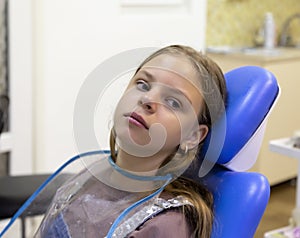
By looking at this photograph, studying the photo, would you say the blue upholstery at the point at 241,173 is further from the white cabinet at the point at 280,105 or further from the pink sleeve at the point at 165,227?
the white cabinet at the point at 280,105

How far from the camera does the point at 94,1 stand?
Result: 2344 millimetres

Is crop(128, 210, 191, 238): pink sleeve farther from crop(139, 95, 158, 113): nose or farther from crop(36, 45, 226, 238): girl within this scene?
crop(139, 95, 158, 113): nose

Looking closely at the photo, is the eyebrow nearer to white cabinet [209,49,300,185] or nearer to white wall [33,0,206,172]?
white wall [33,0,206,172]

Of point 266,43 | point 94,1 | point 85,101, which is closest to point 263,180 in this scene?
point 85,101

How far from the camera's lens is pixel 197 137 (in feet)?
3.73

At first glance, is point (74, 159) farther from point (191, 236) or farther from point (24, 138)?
point (24, 138)

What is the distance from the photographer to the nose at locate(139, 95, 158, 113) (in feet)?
3.42

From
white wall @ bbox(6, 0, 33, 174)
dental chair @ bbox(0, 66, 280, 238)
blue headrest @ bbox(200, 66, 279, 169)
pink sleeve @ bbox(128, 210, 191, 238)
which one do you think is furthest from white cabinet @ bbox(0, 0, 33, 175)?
pink sleeve @ bbox(128, 210, 191, 238)

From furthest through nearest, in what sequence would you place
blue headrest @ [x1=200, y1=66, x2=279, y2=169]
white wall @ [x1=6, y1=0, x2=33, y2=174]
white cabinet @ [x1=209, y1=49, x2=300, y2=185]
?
white cabinet @ [x1=209, y1=49, x2=300, y2=185] → white wall @ [x1=6, y1=0, x2=33, y2=174] → blue headrest @ [x1=200, y1=66, x2=279, y2=169]

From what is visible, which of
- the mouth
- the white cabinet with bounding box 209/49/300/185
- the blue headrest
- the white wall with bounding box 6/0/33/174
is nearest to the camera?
the mouth

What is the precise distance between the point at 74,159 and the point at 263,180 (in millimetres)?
434

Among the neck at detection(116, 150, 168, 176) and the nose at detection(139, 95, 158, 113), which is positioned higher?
the nose at detection(139, 95, 158, 113)

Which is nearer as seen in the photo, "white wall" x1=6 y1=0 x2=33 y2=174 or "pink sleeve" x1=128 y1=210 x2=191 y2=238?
"pink sleeve" x1=128 y1=210 x2=191 y2=238

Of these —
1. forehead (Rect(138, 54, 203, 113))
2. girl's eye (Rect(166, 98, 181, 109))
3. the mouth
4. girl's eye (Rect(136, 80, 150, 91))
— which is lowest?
the mouth
